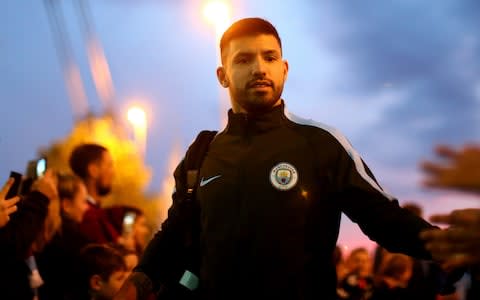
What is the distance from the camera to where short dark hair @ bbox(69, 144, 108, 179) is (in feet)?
20.8

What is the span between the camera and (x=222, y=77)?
140 inches

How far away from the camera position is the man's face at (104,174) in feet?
Result: 20.9

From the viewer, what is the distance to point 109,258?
17.4 ft

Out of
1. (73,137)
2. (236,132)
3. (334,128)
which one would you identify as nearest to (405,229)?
(334,128)

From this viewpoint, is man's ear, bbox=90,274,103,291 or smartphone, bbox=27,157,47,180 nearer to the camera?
smartphone, bbox=27,157,47,180

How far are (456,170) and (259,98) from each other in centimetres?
139

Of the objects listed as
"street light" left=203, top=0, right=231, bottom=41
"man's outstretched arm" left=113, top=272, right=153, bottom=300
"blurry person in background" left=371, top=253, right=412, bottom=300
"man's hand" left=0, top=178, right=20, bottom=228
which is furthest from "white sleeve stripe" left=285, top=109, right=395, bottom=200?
"street light" left=203, top=0, right=231, bottom=41

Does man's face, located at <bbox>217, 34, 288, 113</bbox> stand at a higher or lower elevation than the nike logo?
higher

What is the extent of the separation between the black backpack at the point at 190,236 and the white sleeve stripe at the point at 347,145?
472 mm

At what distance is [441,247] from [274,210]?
80 centimetres

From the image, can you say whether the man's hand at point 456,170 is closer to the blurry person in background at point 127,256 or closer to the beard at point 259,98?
the beard at point 259,98

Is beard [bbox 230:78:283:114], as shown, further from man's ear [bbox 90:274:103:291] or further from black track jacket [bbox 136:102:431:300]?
man's ear [bbox 90:274:103:291]

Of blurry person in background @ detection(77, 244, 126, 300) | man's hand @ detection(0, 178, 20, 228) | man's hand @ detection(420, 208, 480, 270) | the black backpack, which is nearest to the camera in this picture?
man's hand @ detection(420, 208, 480, 270)

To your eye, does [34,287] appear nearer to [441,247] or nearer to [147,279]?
[147,279]
